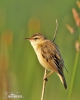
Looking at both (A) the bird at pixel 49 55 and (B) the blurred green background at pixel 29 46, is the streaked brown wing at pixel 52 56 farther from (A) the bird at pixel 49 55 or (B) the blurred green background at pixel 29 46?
(B) the blurred green background at pixel 29 46

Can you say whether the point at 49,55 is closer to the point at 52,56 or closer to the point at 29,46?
the point at 52,56

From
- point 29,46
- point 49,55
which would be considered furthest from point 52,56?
point 29,46

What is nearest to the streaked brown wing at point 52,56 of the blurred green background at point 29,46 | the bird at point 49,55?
the bird at point 49,55

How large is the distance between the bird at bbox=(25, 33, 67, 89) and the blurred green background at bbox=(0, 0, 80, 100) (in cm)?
25

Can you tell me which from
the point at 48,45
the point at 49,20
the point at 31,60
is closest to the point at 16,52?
the point at 31,60

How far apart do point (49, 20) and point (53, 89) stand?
918 millimetres

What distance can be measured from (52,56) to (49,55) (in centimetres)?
4

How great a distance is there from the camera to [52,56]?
362cm

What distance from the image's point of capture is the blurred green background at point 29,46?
3938 mm

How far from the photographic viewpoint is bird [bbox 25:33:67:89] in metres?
3.54

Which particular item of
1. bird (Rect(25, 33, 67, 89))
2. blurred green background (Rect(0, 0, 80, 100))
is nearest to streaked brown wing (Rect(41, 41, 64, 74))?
bird (Rect(25, 33, 67, 89))

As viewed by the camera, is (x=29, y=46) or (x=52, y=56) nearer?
(x=52, y=56)

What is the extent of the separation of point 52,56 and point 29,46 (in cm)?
57

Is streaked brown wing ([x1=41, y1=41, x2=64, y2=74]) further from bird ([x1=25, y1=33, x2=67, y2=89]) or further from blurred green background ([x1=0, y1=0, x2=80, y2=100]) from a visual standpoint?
blurred green background ([x1=0, y1=0, x2=80, y2=100])
